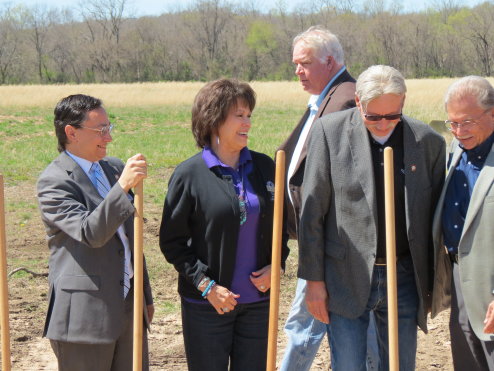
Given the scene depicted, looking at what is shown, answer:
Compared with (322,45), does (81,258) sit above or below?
below

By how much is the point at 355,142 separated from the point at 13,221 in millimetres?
6445

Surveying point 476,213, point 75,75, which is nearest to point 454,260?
point 476,213

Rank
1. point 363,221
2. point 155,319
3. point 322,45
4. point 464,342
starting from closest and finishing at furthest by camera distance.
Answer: point 363,221 → point 464,342 → point 322,45 → point 155,319

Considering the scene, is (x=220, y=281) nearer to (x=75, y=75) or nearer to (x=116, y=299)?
(x=116, y=299)

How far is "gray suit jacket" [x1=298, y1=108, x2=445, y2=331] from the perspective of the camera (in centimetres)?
299

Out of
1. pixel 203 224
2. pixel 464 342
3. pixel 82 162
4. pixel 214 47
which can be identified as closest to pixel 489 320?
pixel 464 342

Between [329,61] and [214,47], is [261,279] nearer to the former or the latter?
[329,61]

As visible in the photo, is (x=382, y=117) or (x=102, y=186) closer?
(x=382, y=117)

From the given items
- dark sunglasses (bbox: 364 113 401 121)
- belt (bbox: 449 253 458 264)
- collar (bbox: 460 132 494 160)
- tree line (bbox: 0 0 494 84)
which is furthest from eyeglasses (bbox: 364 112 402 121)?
tree line (bbox: 0 0 494 84)

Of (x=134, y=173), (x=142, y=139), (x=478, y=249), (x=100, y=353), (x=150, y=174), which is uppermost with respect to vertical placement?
(x=134, y=173)

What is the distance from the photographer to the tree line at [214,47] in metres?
68.7

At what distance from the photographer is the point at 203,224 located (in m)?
3.12

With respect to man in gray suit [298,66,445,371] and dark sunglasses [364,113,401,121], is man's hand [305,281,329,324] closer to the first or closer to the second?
man in gray suit [298,66,445,371]

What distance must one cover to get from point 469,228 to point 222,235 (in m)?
1.02
